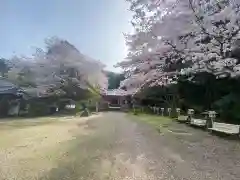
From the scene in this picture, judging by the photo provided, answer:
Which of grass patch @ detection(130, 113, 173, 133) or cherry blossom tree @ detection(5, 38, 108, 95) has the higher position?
cherry blossom tree @ detection(5, 38, 108, 95)

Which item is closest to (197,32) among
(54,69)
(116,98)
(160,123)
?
(160,123)

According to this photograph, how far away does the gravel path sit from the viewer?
6094 millimetres

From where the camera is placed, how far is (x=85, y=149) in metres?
9.42

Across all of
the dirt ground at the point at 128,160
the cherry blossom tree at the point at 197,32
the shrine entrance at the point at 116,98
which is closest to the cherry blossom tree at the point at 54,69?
the shrine entrance at the point at 116,98

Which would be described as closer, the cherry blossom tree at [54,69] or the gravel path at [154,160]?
the gravel path at [154,160]

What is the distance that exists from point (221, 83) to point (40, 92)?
21.2m

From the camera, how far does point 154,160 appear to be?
755 cm

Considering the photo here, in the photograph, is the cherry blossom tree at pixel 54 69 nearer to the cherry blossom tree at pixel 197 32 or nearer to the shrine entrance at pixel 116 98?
the shrine entrance at pixel 116 98

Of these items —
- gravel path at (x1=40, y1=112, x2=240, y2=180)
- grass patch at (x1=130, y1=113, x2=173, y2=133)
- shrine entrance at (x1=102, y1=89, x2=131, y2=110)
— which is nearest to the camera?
gravel path at (x1=40, y1=112, x2=240, y2=180)

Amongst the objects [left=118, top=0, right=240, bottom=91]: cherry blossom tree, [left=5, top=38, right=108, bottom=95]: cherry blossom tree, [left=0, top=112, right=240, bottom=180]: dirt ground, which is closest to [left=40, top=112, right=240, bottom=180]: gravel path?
[left=0, top=112, right=240, bottom=180]: dirt ground

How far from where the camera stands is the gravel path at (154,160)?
6.09m

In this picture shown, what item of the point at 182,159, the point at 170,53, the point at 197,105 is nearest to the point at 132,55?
the point at 170,53

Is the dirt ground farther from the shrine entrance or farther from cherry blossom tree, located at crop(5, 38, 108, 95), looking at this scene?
the shrine entrance

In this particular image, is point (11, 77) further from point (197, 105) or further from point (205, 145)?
point (205, 145)
